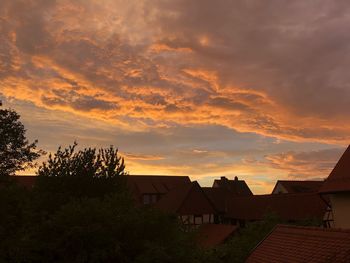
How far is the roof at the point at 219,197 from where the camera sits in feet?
171

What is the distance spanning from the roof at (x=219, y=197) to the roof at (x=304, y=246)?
3451cm

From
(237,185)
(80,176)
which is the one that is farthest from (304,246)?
(237,185)

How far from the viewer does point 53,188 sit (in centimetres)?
2708

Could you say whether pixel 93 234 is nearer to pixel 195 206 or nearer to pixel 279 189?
pixel 195 206

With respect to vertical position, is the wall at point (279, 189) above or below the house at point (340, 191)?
above

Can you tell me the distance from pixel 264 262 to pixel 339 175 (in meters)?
11.5

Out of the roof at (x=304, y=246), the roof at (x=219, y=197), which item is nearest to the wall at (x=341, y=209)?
the roof at (x=304, y=246)

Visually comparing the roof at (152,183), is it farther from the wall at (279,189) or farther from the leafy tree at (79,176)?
the leafy tree at (79,176)

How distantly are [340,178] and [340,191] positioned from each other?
3.31 feet

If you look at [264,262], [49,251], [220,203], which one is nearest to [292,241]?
[264,262]

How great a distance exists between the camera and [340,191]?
2331 cm

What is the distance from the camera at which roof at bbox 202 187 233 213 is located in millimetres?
52250

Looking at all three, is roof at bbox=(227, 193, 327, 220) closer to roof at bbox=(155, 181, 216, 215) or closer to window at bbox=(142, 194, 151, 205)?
roof at bbox=(155, 181, 216, 215)

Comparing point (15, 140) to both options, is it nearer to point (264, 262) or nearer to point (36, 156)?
point (36, 156)
